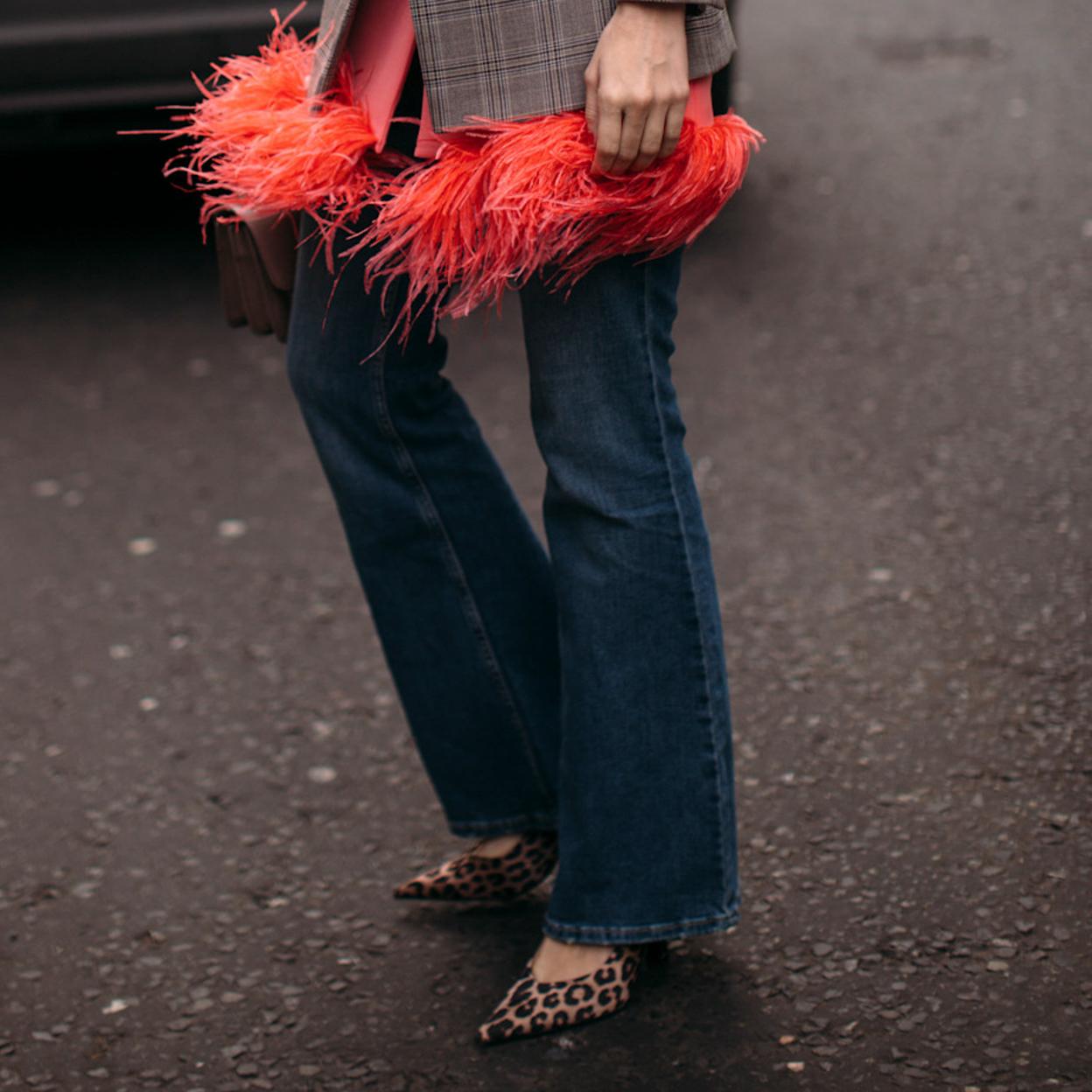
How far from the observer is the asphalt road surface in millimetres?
1805

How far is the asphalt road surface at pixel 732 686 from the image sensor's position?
1.80m

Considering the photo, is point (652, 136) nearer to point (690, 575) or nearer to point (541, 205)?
point (541, 205)

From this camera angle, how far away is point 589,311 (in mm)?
1607

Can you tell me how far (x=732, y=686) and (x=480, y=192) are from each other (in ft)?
3.81

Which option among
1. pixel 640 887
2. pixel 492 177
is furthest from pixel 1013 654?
pixel 492 177

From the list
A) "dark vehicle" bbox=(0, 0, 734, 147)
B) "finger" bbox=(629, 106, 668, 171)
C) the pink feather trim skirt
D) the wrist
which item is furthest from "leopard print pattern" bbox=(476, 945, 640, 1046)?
"dark vehicle" bbox=(0, 0, 734, 147)

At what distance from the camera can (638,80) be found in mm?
1468

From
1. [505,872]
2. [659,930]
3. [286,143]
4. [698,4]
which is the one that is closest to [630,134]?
[698,4]

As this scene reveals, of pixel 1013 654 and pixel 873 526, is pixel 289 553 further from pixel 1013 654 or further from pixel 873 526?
pixel 1013 654

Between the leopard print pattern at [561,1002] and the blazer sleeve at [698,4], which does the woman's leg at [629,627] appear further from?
the blazer sleeve at [698,4]

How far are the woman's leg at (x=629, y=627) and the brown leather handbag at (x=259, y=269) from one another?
0.40m

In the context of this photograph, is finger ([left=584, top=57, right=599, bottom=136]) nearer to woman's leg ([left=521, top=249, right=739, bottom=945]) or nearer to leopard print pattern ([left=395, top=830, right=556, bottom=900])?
woman's leg ([left=521, top=249, right=739, bottom=945])

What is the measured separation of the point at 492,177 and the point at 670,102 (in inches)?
7.4

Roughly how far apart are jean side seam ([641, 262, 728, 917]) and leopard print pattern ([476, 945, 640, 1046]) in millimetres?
155
